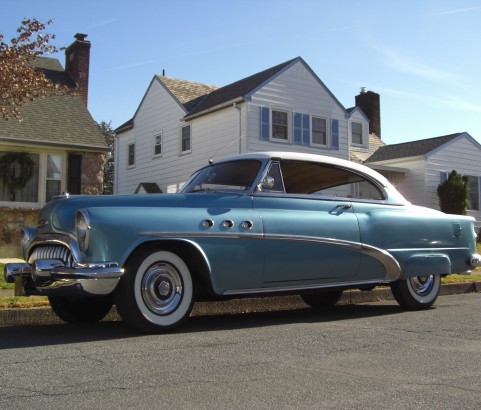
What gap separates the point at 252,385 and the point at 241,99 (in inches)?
674

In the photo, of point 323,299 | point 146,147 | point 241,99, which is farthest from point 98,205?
point 146,147

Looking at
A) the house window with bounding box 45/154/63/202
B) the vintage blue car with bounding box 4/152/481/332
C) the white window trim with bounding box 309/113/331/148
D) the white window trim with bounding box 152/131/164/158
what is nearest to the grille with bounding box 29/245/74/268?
the vintage blue car with bounding box 4/152/481/332

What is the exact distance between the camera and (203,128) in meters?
22.3

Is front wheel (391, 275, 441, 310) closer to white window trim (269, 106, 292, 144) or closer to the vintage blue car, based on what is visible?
the vintage blue car

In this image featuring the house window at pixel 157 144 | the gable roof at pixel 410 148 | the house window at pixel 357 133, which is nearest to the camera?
the house window at pixel 157 144

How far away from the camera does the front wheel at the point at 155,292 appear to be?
5125 mm

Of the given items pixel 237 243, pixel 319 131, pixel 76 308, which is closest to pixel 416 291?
pixel 237 243

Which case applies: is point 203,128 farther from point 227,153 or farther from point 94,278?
point 94,278

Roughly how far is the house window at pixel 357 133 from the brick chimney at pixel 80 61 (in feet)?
41.1

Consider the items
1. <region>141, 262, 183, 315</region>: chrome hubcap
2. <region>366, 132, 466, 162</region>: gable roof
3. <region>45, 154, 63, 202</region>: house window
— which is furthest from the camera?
<region>366, 132, 466, 162</region>: gable roof

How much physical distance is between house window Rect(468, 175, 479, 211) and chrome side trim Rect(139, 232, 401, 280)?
20.8 m

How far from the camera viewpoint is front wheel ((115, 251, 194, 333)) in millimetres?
5125

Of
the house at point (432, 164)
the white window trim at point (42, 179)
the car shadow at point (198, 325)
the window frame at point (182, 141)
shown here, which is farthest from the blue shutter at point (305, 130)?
the car shadow at point (198, 325)

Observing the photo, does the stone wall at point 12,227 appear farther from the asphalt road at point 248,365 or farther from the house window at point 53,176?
the asphalt road at point 248,365
